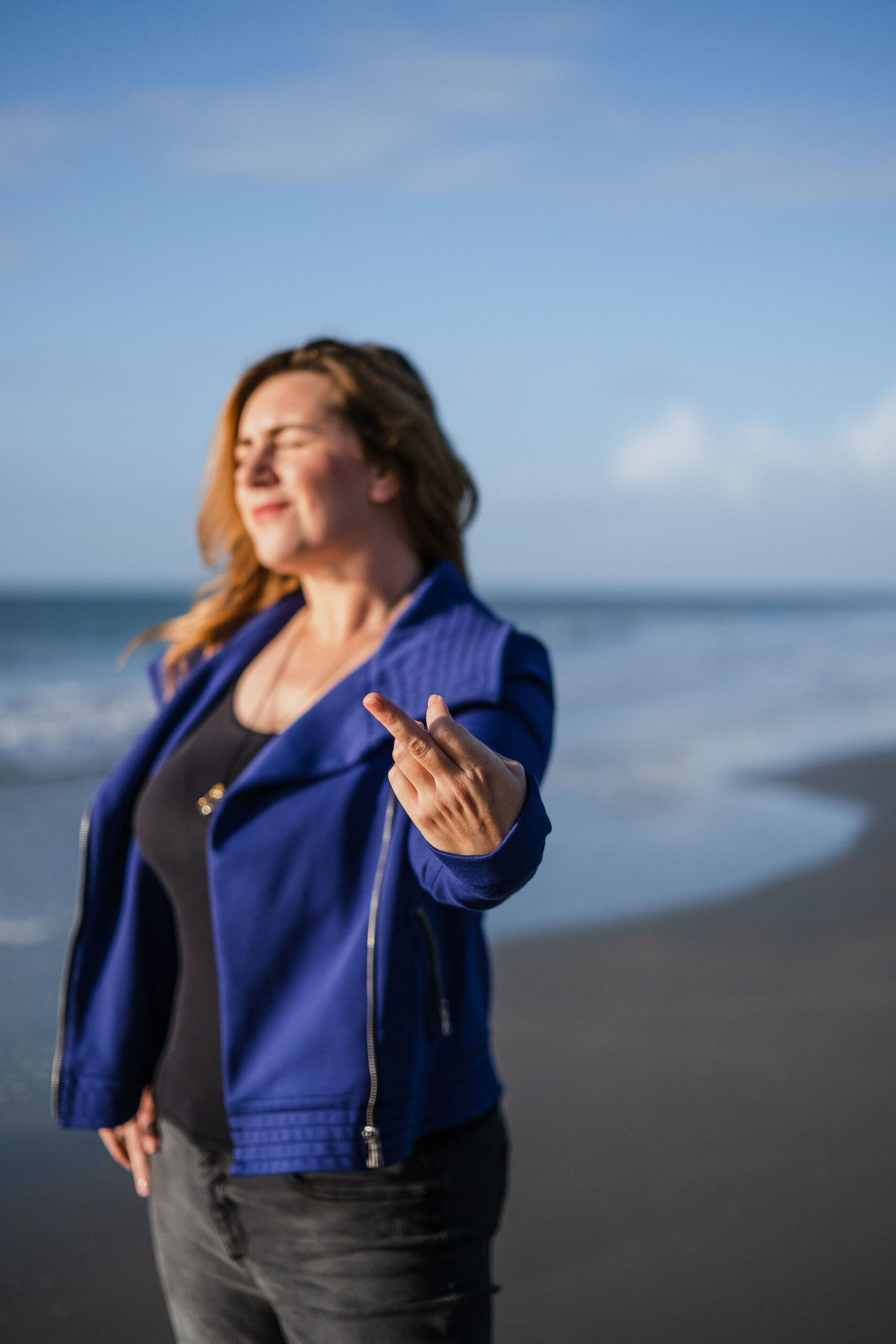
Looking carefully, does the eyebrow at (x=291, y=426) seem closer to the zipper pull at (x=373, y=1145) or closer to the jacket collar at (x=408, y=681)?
the jacket collar at (x=408, y=681)

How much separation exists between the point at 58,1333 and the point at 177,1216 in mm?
1273

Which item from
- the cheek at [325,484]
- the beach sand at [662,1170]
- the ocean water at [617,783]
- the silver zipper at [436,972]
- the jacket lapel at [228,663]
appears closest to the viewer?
the silver zipper at [436,972]

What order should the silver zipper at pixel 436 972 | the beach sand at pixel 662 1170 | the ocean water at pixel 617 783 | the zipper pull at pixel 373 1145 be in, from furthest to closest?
the ocean water at pixel 617 783
the beach sand at pixel 662 1170
the silver zipper at pixel 436 972
the zipper pull at pixel 373 1145

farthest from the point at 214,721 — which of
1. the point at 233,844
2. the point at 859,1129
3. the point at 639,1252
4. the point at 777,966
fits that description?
the point at 777,966

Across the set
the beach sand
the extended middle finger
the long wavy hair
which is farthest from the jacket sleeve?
the beach sand

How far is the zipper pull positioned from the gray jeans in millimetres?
71

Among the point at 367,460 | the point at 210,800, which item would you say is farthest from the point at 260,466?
the point at 210,800

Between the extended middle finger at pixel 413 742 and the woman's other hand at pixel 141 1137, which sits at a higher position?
the extended middle finger at pixel 413 742

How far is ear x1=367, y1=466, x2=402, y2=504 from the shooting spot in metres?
2.18

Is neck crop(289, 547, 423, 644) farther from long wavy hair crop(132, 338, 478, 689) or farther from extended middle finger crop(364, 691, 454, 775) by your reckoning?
extended middle finger crop(364, 691, 454, 775)

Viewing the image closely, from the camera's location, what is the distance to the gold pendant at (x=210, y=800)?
1.93m

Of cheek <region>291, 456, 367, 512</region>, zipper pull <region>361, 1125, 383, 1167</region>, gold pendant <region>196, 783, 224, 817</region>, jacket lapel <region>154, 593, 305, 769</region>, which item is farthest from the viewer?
jacket lapel <region>154, 593, 305, 769</region>

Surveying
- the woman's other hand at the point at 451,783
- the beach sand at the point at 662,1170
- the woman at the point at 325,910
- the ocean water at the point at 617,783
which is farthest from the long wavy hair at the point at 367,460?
the ocean water at the point at 617,783

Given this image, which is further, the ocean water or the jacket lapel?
the ocean water
